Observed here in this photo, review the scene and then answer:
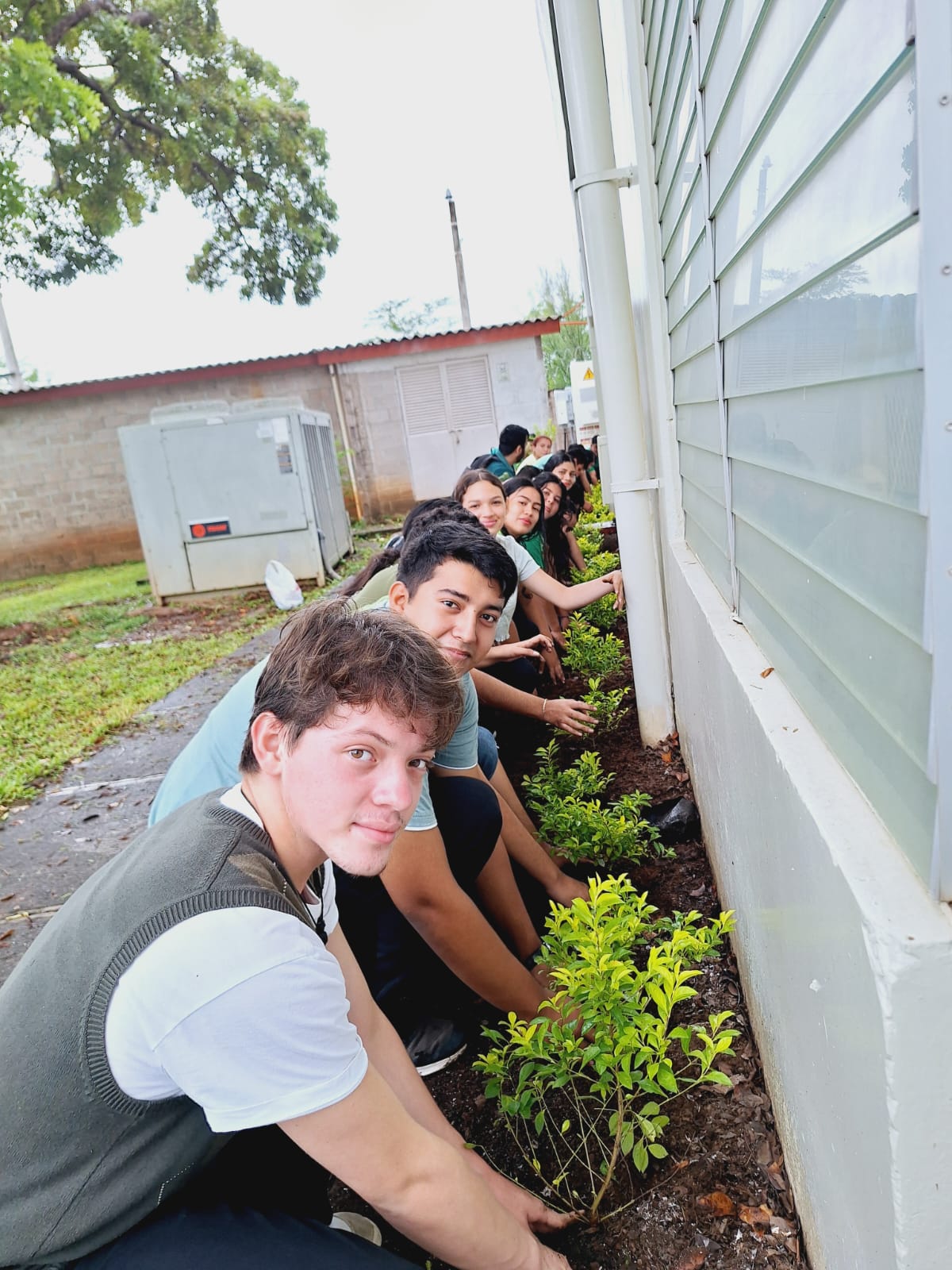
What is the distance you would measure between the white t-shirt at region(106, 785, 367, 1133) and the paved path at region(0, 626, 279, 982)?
7.51ft

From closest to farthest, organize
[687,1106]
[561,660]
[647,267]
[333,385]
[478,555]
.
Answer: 1. [687,1106]
2. [478,555]
3. [647,267]
4. [561,660]
5. [333,385]

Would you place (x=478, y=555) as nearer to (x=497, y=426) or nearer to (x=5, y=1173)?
(x=5, y=1173)

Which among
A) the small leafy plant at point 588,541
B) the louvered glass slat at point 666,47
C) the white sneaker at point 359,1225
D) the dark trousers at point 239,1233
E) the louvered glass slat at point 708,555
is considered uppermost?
the louvered glass slat at point 666,47

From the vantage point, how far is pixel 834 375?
1044 millimetres

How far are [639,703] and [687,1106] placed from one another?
2.24 metres

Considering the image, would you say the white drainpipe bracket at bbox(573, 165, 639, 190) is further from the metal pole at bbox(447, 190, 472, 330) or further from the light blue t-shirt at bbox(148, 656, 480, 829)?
the metal pole at bbox(447, 190, 472, 330)

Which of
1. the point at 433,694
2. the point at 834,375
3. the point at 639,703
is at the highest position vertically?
the point at 834,375

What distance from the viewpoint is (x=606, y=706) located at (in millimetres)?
4043

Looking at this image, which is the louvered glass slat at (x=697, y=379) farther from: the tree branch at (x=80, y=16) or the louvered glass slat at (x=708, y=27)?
the tree branch at (x=80, y=16)

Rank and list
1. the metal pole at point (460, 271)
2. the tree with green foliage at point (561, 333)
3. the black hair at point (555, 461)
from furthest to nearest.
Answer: the tree with green foliage at point (561, 333)
the metal pole at point (460, 271)
the black hair at point (555, 461)

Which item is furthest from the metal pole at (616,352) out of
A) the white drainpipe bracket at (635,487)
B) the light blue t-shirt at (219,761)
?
the light blue t-shirt at (219,761)

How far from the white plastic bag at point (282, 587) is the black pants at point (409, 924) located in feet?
26.5

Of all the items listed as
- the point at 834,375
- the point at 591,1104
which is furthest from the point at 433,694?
the point at 591,1104

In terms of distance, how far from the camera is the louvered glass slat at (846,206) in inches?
31.4
